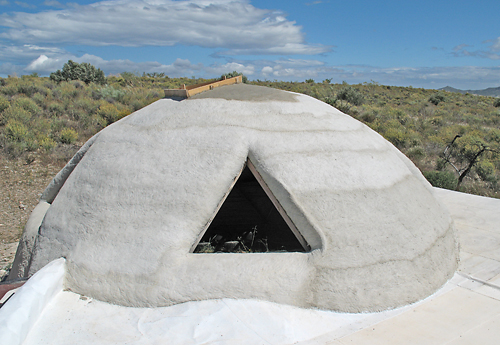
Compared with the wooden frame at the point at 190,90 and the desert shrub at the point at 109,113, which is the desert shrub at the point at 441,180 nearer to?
the wooden frame at the point at 190,90

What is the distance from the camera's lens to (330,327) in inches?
121

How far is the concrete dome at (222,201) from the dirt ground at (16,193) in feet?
10.4

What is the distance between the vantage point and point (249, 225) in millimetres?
6312

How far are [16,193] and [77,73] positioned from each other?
16.3 metres

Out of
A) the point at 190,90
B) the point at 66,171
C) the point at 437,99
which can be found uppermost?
the point at 190,90

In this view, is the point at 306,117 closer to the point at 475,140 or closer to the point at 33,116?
the point at 475,140

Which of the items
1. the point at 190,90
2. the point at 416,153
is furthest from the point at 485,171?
the point at 190,90

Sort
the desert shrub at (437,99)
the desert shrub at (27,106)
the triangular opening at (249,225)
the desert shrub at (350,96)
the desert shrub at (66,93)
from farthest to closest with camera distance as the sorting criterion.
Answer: the desert shrub at (437,99) → the desert shrub at (350,96) → the desert shrub at (66,93) → the desert shrub at (27,106) → the triangular opening at (249,225)

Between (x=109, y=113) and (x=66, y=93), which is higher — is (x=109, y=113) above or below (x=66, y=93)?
below

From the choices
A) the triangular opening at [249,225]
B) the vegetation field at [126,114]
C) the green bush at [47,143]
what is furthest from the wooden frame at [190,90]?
the green bush at [47,143]

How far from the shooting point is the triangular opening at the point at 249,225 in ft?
17.5

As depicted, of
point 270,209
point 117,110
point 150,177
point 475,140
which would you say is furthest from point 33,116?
point 475,140

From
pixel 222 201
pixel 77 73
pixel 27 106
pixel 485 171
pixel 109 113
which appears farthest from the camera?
pixel 77 73

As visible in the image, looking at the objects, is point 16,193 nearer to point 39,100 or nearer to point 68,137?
point 68,137
